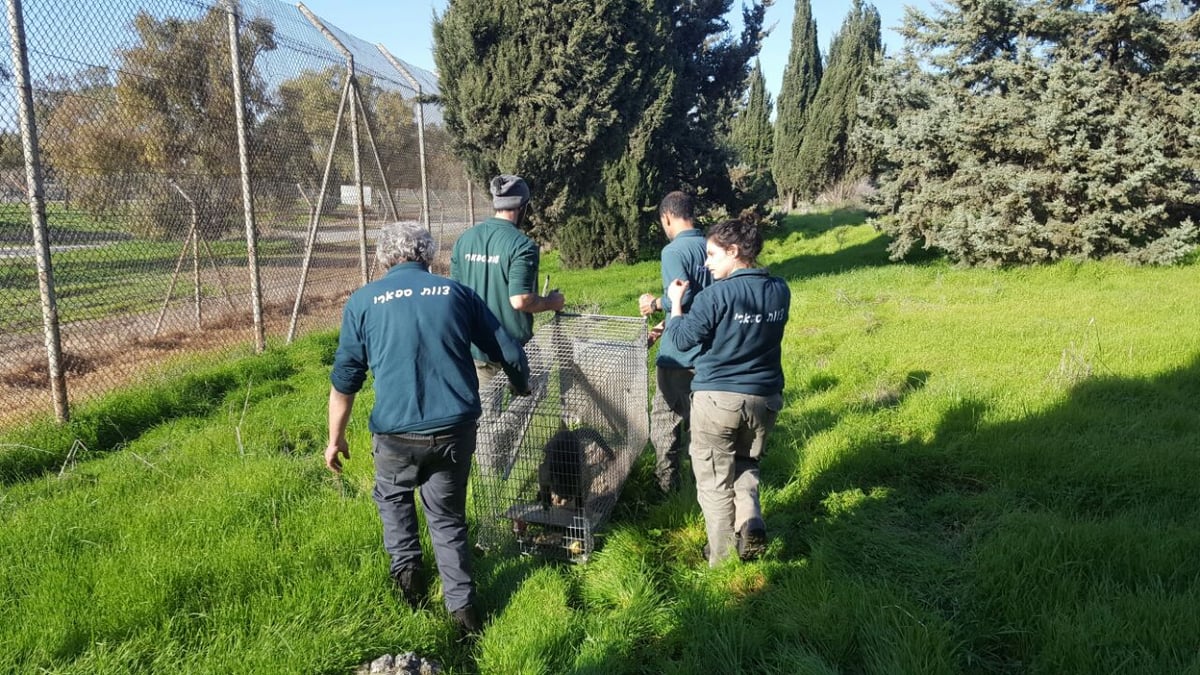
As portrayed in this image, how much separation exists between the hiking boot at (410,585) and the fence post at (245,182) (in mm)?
4712

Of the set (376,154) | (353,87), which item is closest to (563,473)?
(353,87)

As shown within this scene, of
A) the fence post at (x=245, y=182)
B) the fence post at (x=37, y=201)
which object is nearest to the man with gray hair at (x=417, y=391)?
the fence post at (x=37, y=201)

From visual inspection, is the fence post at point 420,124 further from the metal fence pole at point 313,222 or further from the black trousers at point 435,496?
the black trousers at point 435,496

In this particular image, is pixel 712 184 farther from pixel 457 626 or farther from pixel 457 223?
pixel 457 626

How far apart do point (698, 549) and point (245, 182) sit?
18.4 ft

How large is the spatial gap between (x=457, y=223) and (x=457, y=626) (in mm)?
11285

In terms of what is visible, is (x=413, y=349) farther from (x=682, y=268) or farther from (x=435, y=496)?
(x=682, y=268)

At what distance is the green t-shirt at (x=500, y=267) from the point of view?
377 centimetres

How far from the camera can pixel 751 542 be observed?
10.8 ft

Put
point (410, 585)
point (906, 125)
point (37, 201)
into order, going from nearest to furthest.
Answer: point (410, 585) < point (37, 201) < point (906, 125)

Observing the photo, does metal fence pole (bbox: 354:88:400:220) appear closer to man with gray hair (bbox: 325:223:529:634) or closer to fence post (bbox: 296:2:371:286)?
fence post (bbox: 296:2:371:286)

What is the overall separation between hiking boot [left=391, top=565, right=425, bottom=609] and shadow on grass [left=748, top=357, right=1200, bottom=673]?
134 cm

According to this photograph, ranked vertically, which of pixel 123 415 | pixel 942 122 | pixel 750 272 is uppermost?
pixel 942 122

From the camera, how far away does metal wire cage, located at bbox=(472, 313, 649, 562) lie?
3.50 meters
